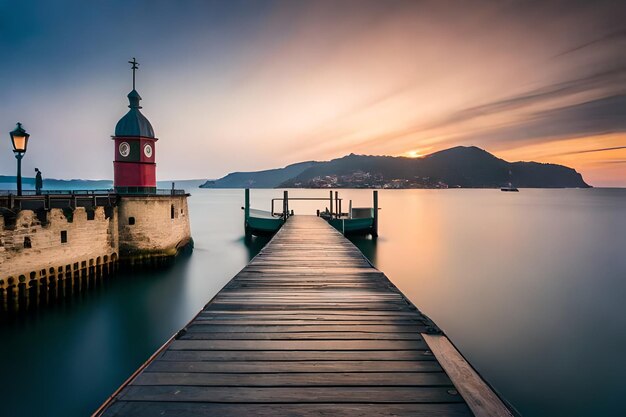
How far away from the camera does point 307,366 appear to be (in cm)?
332

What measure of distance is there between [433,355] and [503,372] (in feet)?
22.2

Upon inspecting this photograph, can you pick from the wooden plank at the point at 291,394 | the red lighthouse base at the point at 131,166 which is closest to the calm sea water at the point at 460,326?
the red lighthouse base at the point at 131,166

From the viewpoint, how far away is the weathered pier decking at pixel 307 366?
2723 mm

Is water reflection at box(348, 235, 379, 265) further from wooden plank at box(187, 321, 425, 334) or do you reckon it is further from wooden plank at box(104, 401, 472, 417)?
wooden plank at box(104, 401, 472, 417)

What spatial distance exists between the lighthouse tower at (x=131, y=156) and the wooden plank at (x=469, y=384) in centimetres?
1841

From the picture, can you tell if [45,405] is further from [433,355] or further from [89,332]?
[433,355]

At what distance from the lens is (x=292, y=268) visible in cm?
805

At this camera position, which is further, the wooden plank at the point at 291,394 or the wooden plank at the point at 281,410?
the wooden plank at the point at 291,394

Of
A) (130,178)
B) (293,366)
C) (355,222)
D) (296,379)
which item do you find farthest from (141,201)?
(296,379)

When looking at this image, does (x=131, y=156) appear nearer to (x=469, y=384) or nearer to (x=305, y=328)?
(x=305, y=328)

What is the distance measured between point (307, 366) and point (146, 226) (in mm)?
16620

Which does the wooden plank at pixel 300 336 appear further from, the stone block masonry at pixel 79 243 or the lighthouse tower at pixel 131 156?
the lighthouse tower at pixel 131 156

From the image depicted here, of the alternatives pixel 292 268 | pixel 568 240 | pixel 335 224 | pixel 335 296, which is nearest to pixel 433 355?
pixel 335 296

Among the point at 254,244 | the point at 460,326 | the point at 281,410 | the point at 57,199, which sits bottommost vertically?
the point at 460,326
